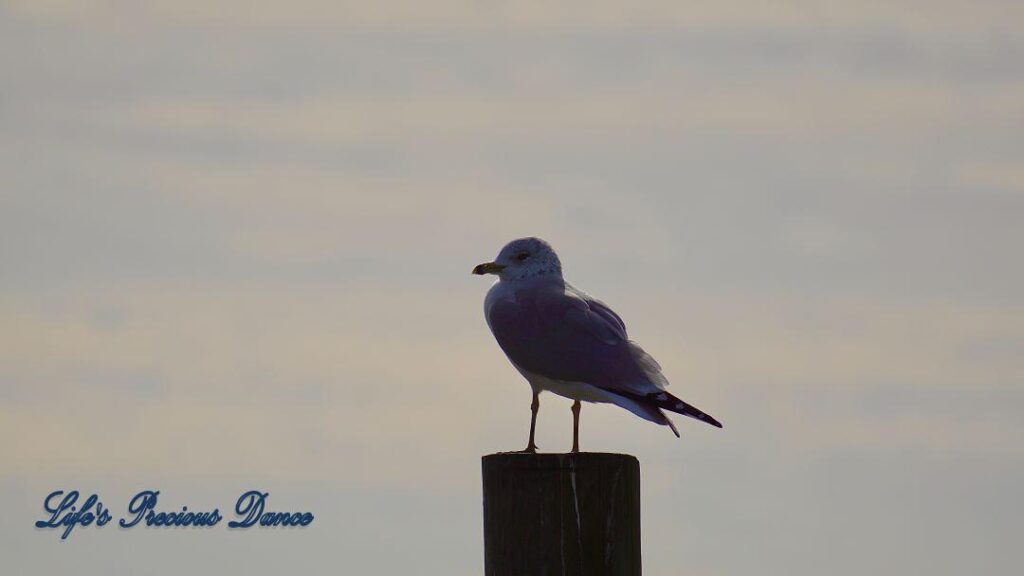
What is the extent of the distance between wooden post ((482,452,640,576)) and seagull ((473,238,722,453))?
104 inches

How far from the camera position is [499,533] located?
8.26m

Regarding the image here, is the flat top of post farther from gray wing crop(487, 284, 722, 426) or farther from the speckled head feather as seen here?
the speckled head feather

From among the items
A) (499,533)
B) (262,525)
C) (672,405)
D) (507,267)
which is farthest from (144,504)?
(499,533)

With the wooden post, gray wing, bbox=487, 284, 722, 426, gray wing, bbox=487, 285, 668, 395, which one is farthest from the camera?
gray wing, bbox=487, 285, 668, 395

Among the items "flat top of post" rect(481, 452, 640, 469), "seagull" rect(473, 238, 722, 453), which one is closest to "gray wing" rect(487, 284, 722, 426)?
"seagull" rect(473, 238, 722, 453)

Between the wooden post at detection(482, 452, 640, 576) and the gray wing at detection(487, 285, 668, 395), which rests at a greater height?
the gray wing at detection(487, 285, 668, 395)

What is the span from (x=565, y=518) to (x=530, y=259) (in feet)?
15.1

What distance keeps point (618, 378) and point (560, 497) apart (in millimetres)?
3224

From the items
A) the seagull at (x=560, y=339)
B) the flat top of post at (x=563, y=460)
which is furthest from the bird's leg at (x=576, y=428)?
the flat top of post at (x=563, y=460)

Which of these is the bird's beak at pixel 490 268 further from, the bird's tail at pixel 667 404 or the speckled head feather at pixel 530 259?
the bird's tail at pixel 667 404

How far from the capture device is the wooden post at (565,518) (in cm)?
815

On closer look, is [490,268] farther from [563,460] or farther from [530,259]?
[563,460]

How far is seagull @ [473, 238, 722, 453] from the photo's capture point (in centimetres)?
1132

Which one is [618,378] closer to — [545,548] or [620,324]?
[620,324]
